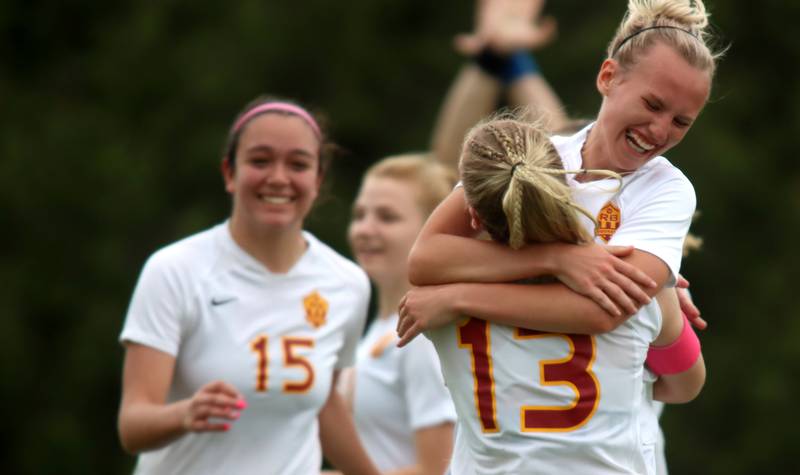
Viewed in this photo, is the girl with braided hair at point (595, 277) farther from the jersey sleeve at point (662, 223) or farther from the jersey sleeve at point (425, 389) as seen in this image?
the jersey sleeve at point (425, 389)

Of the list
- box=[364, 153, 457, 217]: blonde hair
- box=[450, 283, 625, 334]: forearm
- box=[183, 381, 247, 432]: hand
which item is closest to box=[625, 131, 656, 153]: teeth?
box=[450, 283, 625, 334]: forearm

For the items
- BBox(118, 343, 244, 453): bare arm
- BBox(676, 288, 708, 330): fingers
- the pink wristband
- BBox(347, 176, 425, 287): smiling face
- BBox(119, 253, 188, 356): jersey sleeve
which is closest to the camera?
the pink wristband

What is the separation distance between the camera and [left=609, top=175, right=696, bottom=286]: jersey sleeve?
3215 millimetres

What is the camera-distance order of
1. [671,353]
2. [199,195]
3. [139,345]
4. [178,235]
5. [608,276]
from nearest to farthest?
[608,276], [671,353], [139,345], [178,235], [199,195]

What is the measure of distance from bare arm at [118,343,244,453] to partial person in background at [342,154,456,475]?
0.86 m

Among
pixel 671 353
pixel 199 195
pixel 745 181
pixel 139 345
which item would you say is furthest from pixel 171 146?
pixel 671 353

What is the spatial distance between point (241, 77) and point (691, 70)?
11.8 meters

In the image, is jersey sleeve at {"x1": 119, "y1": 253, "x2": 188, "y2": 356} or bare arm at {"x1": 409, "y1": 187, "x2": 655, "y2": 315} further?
jersey sleeve at {"x1": 119, "y1": 253, "x2": 188, "y2": 356}

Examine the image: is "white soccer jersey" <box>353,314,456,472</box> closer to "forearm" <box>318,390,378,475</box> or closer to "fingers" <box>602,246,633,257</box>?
"forearm" <box>318,390,378,475</box>

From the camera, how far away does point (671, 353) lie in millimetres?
3434

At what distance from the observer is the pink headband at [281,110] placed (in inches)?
180

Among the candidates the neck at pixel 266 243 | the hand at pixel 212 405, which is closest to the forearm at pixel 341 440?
the neck at pixel 266 243

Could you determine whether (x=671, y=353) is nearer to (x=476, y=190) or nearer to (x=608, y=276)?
(x=608, y=276)

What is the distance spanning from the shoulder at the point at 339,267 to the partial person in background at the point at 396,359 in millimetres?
254
